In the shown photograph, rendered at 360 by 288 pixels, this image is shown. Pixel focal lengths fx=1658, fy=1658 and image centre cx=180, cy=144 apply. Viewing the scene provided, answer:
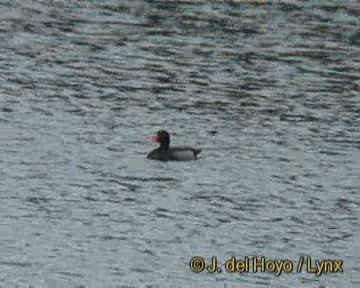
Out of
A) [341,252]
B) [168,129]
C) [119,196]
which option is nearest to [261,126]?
[168,129]

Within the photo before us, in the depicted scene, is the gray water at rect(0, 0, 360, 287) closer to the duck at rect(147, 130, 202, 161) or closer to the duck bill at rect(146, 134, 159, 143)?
the duck at rect(147, 130, 202, 161)

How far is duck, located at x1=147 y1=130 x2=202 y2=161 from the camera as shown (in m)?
43.9

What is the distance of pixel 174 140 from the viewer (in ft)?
153

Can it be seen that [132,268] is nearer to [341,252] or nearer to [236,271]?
[236,271]

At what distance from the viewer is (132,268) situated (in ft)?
112

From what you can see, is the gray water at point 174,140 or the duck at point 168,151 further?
the duck at point 168,151

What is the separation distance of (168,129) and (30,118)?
3990mm

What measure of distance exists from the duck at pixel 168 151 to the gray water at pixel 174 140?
0.69 ft

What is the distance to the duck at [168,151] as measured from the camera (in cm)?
4394

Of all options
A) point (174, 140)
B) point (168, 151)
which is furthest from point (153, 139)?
point (174, 140)

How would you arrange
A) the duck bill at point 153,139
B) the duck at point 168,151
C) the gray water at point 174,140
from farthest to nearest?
1. the duck bill at point 153,139
2. the duck at point 168,151
3. the gray water at point 174,140

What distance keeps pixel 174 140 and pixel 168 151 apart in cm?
262

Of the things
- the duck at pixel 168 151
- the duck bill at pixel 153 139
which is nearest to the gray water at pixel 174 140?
the duck at pixel 168 151

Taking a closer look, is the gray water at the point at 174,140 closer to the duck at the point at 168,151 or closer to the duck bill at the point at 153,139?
the duck at the point at 168,151
